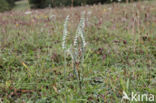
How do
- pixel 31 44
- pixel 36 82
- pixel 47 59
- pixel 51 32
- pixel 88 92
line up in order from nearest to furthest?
pixel 88 92 < pixel 36 82 < pixel 47 59 < pixel 31 44 < pixel 51 32

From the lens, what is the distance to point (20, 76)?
1938 mm

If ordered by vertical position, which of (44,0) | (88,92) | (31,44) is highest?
(44,0)

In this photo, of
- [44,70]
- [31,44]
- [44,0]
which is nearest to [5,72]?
[44,70]

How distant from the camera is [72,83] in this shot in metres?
1.77

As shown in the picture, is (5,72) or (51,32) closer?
(5,72)

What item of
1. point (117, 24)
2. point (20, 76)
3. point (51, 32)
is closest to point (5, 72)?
point (20, 76)

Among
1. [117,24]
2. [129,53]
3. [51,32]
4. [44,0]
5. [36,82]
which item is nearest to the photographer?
[36,82]

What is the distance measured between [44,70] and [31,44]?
1.06 m

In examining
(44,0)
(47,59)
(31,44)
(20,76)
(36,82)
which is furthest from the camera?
(44,0)

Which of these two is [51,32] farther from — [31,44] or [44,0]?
[44,0]

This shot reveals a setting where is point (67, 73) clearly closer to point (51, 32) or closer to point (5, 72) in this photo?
point (5, 72)

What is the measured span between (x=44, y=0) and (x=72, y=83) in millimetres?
18952

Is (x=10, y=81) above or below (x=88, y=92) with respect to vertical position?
above

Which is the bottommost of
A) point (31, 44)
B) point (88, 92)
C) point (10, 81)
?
point (88, 92)
